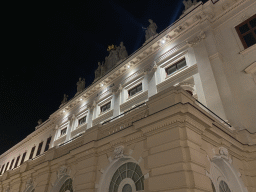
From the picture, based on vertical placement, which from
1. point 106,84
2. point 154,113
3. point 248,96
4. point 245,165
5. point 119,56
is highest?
point 119,56

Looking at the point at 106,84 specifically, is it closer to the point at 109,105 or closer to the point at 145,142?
the point at 109,105

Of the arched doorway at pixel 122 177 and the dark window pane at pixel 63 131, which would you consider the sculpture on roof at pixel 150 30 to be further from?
the dark window pane at pixel 63 131

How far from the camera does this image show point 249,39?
1284 centimetres

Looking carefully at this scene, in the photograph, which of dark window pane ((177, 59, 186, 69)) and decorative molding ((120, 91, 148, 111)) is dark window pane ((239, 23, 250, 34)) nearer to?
dark window pane ((177, 59, 186, 69))

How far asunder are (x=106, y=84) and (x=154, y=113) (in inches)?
628

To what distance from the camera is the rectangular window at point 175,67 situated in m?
15.6

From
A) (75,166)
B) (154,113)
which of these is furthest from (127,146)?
(75,166)

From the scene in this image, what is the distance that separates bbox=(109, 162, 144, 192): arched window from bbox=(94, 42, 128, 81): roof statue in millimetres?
16252

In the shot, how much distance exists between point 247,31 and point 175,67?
541 centimetres

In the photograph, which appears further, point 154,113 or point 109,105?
point 109,105

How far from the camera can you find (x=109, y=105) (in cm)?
2102

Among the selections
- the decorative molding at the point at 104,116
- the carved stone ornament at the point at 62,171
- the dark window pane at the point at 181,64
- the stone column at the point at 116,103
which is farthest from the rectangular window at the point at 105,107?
the carved stone ornament at the point at 62,171

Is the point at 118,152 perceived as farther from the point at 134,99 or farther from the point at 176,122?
the point at 134,99

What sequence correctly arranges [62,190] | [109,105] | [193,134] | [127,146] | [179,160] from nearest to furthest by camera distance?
1. [179,160]
2. [193,134]
3. [127,146]
4. [62,190]
5. [109,105]
